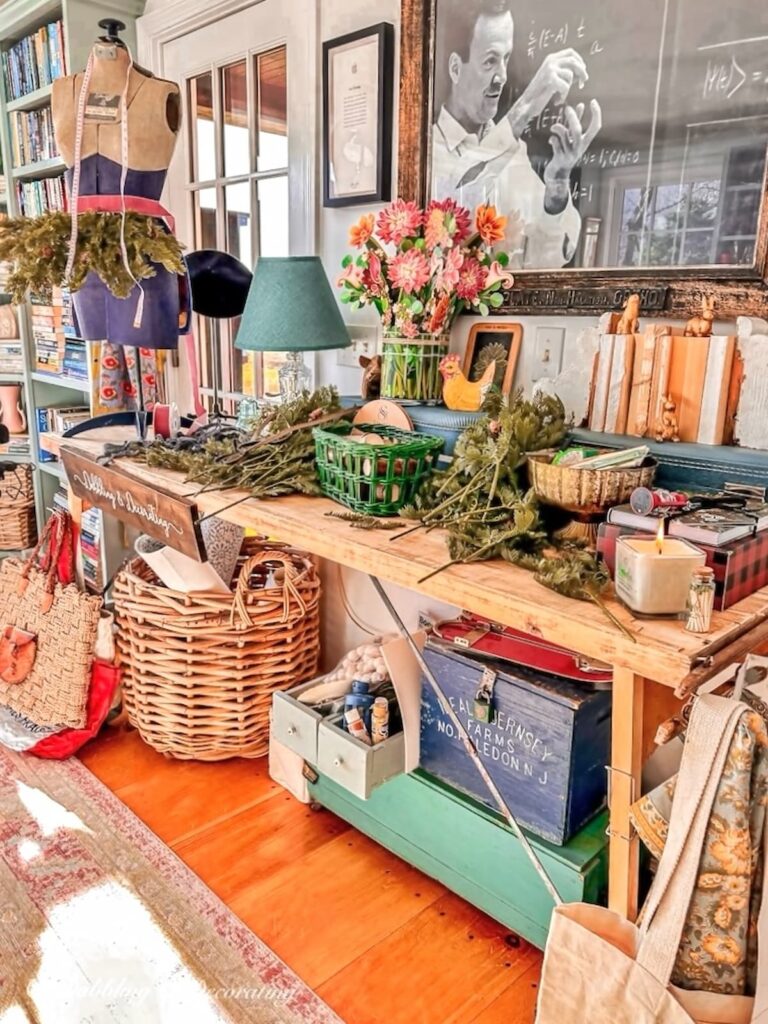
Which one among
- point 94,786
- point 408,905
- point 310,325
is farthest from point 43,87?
point 408,905

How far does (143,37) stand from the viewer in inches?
102

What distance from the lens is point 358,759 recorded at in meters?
1.53

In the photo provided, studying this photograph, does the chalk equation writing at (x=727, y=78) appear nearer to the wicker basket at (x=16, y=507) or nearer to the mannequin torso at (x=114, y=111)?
the mannequin torso at (x=114, y=111)

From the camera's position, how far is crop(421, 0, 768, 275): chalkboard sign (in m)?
1.28

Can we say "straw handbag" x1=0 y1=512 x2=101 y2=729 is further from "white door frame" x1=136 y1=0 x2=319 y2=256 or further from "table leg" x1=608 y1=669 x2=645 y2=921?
"table leg" x1=608 y1=669 x2=645 y2=921

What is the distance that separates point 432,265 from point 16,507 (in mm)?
2576

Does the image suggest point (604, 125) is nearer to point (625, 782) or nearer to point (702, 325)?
point (702, 325)

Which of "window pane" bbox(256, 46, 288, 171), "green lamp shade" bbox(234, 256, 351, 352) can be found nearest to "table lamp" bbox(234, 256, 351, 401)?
"green lamp shade" bbox(234, 256, 351, 352)

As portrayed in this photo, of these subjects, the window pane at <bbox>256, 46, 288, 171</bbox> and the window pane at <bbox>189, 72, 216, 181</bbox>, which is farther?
the window pane at <bbox>189, 72, 216, 181</bbox>

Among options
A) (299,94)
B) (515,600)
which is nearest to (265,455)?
(515,600)

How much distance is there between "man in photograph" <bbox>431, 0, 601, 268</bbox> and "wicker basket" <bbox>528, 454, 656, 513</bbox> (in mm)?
609

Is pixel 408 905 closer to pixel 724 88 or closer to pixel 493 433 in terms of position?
pixel 493 433

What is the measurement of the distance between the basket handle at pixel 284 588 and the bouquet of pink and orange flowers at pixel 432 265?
27.4 inches

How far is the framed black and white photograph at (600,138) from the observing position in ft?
4.22
